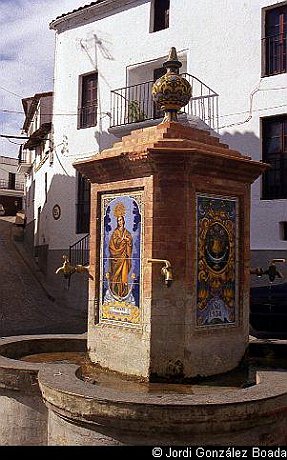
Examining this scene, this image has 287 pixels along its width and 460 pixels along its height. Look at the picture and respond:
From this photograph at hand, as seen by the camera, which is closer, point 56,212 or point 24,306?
point 24,306

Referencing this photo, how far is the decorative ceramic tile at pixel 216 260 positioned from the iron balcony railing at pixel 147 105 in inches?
397

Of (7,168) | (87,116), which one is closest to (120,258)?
(87,116)

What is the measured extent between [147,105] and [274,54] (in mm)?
5078

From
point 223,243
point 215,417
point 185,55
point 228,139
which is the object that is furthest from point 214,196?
point 185,55

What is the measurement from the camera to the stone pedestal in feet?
19.1

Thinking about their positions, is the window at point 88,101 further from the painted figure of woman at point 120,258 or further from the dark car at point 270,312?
the painted figure of woman at point 120,258

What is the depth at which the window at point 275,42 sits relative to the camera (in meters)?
14.8

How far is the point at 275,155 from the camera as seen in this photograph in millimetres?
14711

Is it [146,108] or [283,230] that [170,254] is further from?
[146,108]

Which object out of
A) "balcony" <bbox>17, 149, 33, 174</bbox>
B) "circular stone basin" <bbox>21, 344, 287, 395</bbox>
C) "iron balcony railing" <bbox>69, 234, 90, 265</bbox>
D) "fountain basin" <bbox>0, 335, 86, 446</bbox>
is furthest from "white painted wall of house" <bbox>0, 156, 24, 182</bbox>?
"fountain basin" <bbox>0, 335, 86, 446</bbox>

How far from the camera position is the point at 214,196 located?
20.5 ft

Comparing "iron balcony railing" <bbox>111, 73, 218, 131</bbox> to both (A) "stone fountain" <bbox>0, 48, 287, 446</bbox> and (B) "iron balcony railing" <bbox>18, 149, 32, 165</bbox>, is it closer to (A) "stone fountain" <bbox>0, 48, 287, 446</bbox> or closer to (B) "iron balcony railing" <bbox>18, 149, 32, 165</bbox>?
(A) "stone fountain" <bbox>0, 48, 287, 446</bbox>

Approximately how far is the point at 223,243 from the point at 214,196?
573 millimetres

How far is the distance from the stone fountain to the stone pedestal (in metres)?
0.01
